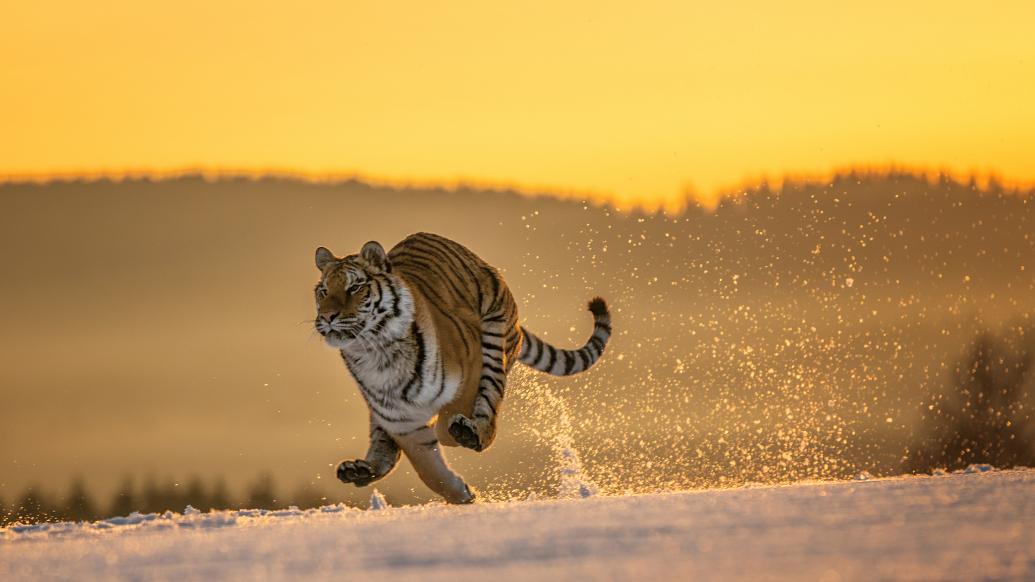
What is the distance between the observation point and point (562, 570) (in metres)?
A: 4.90

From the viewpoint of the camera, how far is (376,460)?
932 centimetres

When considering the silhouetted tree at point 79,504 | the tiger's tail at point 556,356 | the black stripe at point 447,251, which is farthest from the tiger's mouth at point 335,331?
the silhouetted tree at point 79,504

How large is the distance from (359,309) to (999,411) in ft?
117

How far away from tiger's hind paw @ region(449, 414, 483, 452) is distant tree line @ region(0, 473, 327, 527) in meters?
34.9

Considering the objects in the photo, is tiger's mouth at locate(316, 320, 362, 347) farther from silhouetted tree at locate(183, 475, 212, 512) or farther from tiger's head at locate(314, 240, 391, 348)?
silhouetted tree at locate(183, 475, 212, 512)

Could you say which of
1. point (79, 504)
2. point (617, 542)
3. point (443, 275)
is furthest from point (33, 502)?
point (617, 542)

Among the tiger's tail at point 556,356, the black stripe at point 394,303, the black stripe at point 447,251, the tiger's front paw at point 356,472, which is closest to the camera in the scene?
the black stripe at point 394,303

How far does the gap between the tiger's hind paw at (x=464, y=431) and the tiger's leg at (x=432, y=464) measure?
19cm

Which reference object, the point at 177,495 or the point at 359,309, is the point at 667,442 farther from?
the point at 177,495

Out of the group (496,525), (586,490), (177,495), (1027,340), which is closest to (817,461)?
(586,490)

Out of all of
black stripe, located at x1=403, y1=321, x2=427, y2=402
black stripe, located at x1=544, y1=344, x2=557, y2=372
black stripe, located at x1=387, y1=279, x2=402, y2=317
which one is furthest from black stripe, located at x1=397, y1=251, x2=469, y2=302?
black stripe, located at x1=544, y1=344, x2=557, y2=372

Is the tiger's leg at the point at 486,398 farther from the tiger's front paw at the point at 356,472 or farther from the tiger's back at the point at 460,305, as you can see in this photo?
the tiger's front paw at the point at 356,472

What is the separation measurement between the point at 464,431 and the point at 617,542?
11.9 ft

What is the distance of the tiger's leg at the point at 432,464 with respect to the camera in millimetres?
9141
